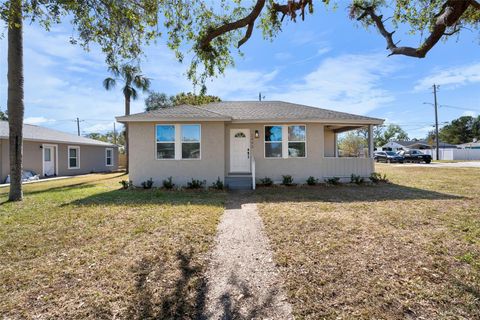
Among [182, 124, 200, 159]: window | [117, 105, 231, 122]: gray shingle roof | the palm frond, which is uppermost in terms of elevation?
the palm frond

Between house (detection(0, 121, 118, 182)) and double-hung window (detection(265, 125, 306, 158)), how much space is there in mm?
13485

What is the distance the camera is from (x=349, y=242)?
174 inches

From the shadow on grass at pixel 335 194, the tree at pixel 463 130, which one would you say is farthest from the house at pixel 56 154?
the tree at pixel 463 130

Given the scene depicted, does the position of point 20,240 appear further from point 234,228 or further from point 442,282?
point 442,282

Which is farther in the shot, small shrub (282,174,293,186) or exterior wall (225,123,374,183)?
exterior wall (225,123,374,183)

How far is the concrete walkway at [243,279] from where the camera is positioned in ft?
8.93

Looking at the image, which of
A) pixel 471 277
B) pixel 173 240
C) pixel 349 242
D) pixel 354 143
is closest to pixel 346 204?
pixel 349 242

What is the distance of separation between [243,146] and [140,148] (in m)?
4.32

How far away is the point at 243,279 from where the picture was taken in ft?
11.0

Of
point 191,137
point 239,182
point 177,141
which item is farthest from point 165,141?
point 239,182

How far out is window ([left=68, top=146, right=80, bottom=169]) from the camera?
755 inches

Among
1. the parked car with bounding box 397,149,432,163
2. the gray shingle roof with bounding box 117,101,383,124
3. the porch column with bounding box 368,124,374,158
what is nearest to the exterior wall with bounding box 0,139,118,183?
the gray shingle roof with bounding box 117,101,383,124

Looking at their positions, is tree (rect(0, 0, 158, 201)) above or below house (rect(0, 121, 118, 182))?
above

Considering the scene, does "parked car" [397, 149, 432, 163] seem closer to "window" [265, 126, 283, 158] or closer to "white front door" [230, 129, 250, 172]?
"window" [265, 126, 283, 158]
